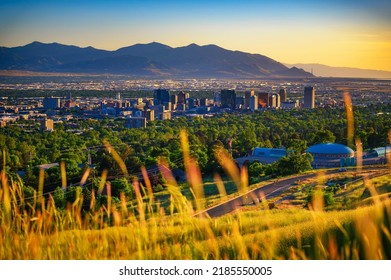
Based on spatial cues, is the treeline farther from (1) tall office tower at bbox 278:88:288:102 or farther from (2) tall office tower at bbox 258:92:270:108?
(1) tall office tower at bbox 278:88:288:102

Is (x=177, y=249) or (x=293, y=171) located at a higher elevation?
(x=177, y=249)

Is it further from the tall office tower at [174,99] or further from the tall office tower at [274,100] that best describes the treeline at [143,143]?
the tall office tower at [174,99]

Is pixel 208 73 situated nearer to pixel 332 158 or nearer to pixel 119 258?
pixel 332 158

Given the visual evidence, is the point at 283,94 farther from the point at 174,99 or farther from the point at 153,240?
the point at 153,240

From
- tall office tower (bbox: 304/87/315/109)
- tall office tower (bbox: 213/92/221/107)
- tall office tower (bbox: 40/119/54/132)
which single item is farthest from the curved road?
tall office tower (bbox: 213/92/221/107)

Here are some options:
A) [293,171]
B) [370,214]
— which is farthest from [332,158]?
[370,214]
